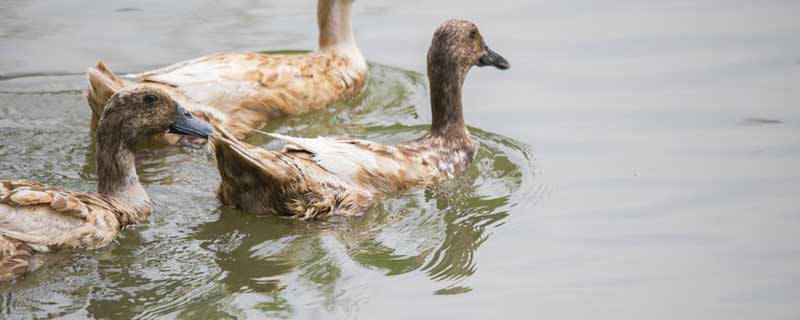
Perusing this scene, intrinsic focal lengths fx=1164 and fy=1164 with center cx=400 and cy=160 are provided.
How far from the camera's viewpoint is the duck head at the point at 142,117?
26.7 ft

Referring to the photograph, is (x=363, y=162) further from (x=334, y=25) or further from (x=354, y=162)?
(x=334, y=25)

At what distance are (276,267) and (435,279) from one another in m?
1.00

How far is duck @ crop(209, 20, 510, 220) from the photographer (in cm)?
796

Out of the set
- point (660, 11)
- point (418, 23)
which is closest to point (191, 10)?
point (418, 23)

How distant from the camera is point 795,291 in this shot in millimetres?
7156

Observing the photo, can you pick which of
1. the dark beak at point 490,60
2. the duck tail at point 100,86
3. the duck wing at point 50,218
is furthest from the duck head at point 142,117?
the dark beak at point 490,60

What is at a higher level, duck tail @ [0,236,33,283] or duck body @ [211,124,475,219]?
duck body @ [211,124,475,219]

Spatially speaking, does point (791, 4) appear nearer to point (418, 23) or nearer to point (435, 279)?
point (418, 23)

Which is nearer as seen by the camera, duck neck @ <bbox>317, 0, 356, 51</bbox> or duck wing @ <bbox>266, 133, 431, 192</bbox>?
duck wing @ <bbox>266, 133, 431, 192</bbox>

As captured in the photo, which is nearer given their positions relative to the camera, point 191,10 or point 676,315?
point 676,315

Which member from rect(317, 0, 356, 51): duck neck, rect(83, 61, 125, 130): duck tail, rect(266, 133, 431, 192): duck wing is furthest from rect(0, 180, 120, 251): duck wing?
rect(317, 0, 356, 51): duck neck

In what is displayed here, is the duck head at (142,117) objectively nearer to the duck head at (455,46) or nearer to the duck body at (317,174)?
the duck body at (317,174)

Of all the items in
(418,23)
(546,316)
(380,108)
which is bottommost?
(546,316)

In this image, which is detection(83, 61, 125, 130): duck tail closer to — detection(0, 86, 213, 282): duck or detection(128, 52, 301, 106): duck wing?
detection(128, 52, 301, 106): duck wing
